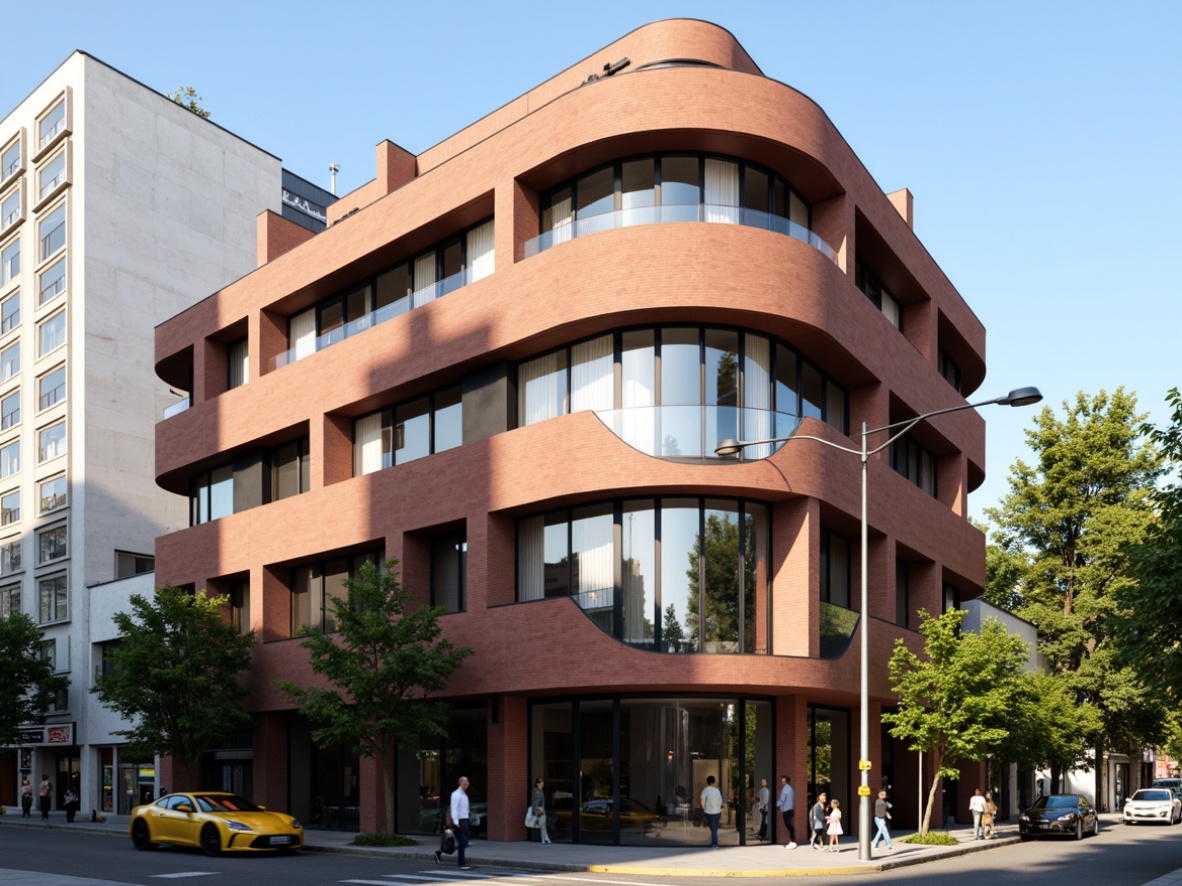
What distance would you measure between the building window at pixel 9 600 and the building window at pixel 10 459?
5.63m

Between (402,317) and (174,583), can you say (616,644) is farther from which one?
(174,583)

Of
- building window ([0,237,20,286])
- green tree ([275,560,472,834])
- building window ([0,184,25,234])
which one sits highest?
Result: building window ([0,184,25,234])

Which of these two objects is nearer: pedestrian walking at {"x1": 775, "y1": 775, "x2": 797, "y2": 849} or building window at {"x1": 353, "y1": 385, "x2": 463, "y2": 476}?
pedestrian walking at {"x1": 775, "y1": 775, "x2": 797, "y2": 849}

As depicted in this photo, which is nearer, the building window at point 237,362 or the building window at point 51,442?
the building window at point 237,362

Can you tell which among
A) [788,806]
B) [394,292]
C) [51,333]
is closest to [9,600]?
[51,333]

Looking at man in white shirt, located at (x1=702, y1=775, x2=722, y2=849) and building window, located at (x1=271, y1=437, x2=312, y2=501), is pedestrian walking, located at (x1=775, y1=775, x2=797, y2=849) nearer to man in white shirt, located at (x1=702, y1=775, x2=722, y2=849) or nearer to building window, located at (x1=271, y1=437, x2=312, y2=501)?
man in white shirt, located at (x1=702, y1=775, x2=722, y2=849)

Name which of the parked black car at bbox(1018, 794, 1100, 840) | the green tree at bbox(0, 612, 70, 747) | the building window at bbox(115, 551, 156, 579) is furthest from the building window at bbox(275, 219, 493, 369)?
the parked black car at bbox(1018, 794, 1100, 840)

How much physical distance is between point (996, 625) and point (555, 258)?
16.3 metres

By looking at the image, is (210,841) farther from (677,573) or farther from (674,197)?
(674,197)

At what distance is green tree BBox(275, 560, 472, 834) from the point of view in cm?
3089

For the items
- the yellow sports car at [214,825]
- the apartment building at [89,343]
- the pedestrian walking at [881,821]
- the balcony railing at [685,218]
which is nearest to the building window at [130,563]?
the apartment building at [89,343]

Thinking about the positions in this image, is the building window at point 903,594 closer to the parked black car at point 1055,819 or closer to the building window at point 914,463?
the building window at point 914,463

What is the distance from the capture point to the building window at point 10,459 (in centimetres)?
6128

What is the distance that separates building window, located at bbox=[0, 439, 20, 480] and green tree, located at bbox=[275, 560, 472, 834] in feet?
116
